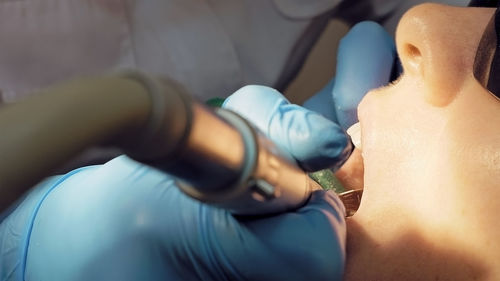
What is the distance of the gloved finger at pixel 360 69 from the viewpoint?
102cm

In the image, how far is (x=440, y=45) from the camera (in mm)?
636

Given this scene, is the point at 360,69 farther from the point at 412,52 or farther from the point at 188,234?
the point at 188,234

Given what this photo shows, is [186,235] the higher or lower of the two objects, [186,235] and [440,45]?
the lower

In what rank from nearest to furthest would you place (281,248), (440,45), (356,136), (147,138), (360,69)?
(147,138)
(281,248)
(440,45)
(356,136)
(360,69)

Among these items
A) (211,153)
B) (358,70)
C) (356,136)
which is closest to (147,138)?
(211,153)

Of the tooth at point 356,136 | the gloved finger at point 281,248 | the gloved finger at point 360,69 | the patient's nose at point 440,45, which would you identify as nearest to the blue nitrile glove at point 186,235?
the gloved finger at point 281,248

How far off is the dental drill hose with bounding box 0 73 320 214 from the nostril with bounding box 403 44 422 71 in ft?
0.96

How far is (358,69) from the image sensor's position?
1.05m

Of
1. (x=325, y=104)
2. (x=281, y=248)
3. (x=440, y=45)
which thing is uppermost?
(x=440, y=45)

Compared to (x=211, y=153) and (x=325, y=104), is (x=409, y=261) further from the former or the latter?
(x=325, y=104)

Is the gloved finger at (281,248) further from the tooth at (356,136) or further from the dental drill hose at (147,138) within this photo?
the tooth at (356,136)

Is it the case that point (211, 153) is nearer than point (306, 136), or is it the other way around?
point (211, 153)

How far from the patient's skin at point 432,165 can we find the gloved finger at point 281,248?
95mm

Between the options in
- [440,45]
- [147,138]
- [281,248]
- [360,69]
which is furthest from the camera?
[360,69]
